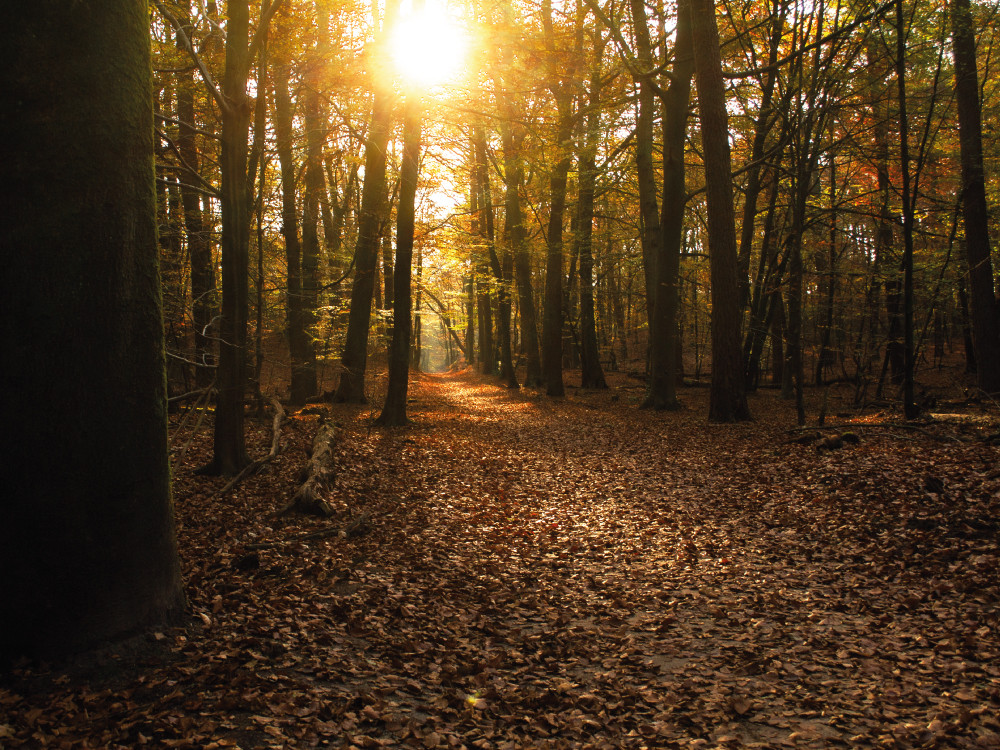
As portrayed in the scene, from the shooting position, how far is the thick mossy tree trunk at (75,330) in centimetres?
292

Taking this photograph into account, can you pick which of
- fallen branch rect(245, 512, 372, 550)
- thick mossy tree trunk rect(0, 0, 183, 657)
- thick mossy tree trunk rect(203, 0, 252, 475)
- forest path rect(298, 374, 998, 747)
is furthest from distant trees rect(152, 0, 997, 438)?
forest path rect(298, 374, 998, 747)

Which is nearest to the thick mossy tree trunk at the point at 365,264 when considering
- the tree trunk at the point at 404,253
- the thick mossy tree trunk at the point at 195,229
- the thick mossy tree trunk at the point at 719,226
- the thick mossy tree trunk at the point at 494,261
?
the tree trunk at the point at 404,253

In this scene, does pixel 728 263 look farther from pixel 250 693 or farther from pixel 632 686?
pixel 250 693

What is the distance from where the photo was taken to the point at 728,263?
12367 mm

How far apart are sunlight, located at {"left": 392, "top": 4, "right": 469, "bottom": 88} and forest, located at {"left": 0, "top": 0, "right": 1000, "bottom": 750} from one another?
72 mm

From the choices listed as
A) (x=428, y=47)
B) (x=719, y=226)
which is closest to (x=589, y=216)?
(x=719, y=226)

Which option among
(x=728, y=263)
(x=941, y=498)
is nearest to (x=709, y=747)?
(x=941, y=498)

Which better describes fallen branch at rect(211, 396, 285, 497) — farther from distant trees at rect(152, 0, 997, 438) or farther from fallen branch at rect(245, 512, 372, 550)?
fallen branch at rect(245, 512, 372, 550)

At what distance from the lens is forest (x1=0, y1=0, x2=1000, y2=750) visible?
2.99 m

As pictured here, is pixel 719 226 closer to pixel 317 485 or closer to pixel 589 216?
pixel 589 216

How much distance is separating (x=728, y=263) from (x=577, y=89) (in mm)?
7414

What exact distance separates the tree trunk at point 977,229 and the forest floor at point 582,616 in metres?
5.25

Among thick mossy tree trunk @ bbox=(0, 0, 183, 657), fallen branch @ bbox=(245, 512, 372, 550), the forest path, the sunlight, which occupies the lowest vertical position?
the forest path

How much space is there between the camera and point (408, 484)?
882cm
